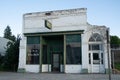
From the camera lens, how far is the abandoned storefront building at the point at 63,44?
75.4 ft

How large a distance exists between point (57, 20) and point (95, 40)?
5698 mm

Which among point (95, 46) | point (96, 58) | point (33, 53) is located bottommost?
point (96, 58)

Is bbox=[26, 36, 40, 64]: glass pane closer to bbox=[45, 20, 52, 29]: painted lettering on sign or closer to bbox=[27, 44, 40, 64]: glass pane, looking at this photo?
bbox=[27, 44, 40, 64]: glass pane

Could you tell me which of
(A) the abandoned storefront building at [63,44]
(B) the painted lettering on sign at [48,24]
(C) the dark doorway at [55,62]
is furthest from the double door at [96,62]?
(B) the painted lettering on sign at [48,24]

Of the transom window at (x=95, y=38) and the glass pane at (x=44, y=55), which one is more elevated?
the transom window at (x=95, y=38)

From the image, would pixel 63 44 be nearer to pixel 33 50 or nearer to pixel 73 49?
pixel 73 49

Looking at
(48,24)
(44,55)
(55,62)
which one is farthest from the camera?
(55,62)

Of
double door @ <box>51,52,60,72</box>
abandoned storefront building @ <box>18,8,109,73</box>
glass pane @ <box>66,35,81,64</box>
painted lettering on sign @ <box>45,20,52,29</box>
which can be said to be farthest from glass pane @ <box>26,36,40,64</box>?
glass pane @ <box>66,35,81,64</box>

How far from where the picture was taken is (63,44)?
80.6 ft

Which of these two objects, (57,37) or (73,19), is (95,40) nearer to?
(73,19)

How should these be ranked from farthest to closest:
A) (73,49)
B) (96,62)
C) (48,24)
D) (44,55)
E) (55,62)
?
(55,62)
(44,55)
(73,49)
(48,24)
(96,62)

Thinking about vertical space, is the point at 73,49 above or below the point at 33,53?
above

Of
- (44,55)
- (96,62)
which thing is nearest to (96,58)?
(96,62)

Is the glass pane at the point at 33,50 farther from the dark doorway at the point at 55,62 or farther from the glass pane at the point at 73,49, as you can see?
the glass pane at the point at 73,49
